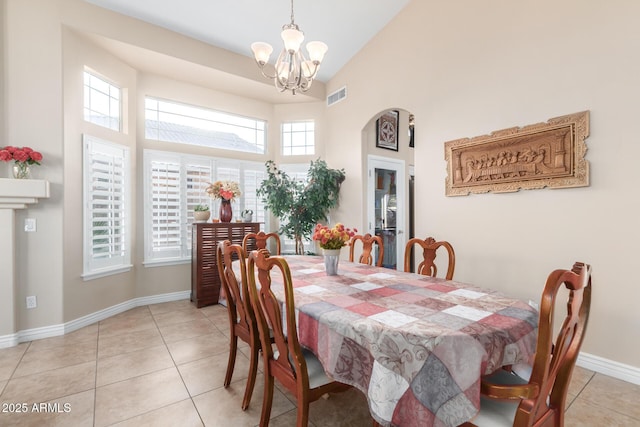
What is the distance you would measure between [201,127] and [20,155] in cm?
222

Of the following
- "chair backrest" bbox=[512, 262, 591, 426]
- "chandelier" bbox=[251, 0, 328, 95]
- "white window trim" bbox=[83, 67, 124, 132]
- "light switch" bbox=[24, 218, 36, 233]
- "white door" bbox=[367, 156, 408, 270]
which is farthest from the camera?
"white door" bbox=[367, 156, 408, 270]

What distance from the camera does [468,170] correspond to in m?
3.05

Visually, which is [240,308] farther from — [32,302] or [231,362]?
[32,302]

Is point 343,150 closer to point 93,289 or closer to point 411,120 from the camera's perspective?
point 411,120

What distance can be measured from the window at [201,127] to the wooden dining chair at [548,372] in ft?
15.1

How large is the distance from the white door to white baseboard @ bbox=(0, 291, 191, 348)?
332cm

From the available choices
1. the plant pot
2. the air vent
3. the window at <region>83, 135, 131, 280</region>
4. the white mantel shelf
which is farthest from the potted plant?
the air vent

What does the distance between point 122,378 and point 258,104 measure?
4197mm

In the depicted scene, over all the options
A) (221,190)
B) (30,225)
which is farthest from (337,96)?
(30,225)

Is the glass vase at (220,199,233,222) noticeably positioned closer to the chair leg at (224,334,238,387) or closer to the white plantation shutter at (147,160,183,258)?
the white plantation shutter at (147,160,183,258)

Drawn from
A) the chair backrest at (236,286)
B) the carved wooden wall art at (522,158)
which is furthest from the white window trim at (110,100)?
the carved wooden wall art at (522,158)

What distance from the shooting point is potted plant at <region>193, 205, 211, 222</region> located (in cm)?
413

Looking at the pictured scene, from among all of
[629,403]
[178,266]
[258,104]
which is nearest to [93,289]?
[178,266]

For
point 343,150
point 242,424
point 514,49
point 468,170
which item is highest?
point 514,49
